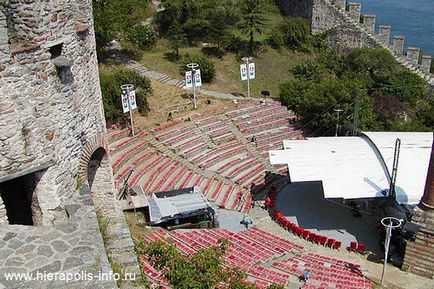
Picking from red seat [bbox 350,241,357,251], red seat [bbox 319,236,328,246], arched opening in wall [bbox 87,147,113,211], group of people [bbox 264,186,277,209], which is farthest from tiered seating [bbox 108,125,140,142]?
red seat [bbox 350,241,357,251]

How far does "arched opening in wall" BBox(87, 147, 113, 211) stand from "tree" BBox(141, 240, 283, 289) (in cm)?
339

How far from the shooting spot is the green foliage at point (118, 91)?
2305cm

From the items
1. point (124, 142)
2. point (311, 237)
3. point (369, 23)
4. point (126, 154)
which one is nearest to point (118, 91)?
point (124, 142)

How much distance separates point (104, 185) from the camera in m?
11.8

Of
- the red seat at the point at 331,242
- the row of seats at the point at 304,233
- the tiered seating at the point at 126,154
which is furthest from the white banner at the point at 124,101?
the red seat at the point at 331,242

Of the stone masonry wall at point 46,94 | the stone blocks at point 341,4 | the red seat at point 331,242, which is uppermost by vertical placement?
the stone masonry wall at point 46,94

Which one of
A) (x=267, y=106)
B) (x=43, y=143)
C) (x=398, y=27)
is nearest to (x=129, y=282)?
(x=43, y=143)

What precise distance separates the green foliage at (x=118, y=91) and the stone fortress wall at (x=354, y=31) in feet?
49.3

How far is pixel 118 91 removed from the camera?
23281 millimetres

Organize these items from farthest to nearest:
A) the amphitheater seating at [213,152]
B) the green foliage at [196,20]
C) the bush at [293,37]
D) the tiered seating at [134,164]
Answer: the bush at [293,37], the green foliage at [196,20], the amphitheater seating at [213,152], the tiered seating at [134,164]

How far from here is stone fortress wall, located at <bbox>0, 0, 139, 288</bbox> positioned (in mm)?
7551

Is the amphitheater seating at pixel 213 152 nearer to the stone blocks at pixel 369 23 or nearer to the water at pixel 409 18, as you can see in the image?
the stone blocks at pixel 369 23

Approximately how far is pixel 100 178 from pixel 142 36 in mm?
20061

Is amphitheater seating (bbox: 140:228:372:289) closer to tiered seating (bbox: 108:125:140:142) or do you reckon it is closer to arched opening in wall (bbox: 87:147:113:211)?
arched opening in wall (bbox: 87:147:113:211)
